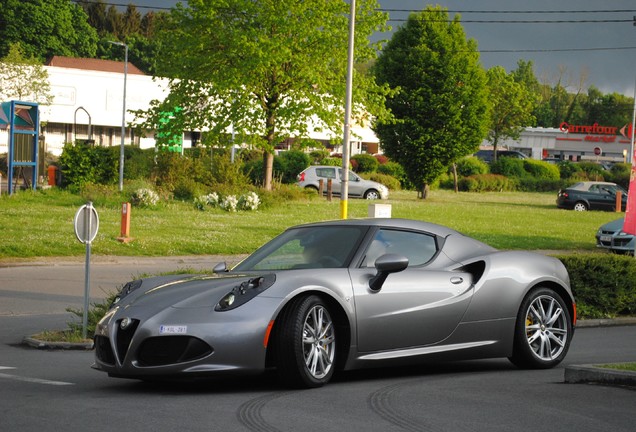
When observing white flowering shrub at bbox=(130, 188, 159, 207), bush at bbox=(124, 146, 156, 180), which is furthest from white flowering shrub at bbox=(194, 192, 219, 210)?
bush at bbox=(124, 146, 156, 180)

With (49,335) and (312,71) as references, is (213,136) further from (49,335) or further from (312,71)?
(49,335)

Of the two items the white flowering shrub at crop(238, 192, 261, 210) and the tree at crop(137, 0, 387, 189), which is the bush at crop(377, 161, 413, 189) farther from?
the white flowering shrub at crop(238, 192, 261, 210)

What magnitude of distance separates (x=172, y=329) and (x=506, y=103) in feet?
293

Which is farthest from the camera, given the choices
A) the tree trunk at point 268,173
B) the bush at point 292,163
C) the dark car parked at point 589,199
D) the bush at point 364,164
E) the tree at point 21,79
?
the tree at point 21,79

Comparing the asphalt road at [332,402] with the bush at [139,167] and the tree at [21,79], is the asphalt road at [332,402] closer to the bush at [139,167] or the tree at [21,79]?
the bush at [139,167]

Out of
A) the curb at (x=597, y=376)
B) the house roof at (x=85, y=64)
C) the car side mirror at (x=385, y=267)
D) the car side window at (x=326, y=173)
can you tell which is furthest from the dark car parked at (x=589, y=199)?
the house roof at (x=85, y=64)

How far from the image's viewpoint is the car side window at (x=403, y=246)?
348 inches

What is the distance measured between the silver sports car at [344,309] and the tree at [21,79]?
6474 cm

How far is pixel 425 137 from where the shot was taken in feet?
174

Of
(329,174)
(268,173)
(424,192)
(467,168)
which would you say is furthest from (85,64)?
(268,173)

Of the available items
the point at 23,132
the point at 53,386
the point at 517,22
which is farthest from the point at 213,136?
the point at 53,386

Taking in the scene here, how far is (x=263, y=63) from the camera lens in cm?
3975

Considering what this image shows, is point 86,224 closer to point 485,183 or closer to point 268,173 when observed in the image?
point 268,173

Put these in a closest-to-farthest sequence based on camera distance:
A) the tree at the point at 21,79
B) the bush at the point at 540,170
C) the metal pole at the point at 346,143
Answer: the metal pole at the point at 346,143
the tree at the point at 21,79
the bush at the point at 540,170
